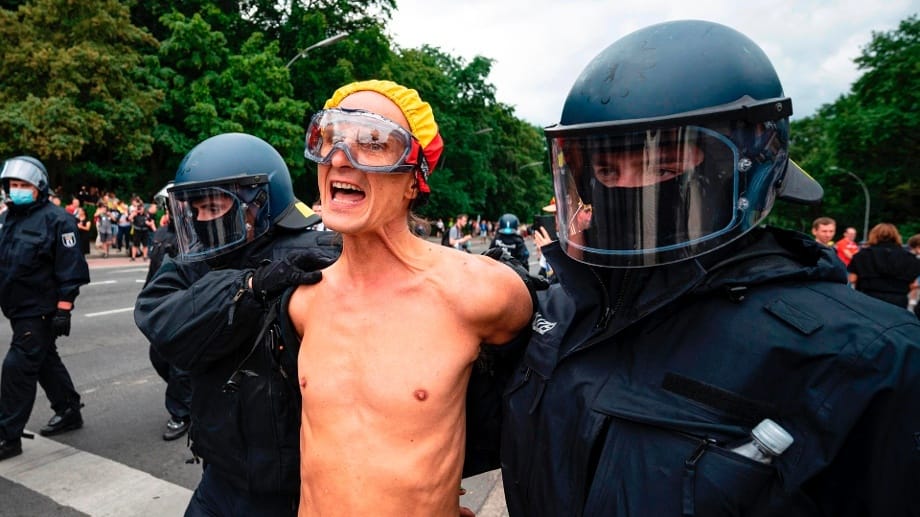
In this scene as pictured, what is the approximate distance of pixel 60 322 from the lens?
4590 mm

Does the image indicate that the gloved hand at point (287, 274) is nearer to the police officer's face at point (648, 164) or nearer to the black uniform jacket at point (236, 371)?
the black uniform jacket at point (236, 371)

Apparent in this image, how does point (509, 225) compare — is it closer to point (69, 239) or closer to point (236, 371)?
point (69, 239)

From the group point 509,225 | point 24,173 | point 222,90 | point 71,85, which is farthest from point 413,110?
point 222,90

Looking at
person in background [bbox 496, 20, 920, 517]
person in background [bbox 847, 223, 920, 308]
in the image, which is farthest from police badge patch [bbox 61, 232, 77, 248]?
person in background [bbox 847, 223, 920, 308]

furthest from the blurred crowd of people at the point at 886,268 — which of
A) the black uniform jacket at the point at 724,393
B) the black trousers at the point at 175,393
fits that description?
the black trousers at the point at 175,393

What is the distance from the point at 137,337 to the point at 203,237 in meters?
6.45

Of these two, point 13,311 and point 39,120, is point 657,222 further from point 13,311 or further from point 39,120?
point 39,120

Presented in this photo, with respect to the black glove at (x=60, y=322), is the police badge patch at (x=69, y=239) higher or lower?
higher

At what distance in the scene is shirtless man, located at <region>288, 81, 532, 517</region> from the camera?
1.65 meters

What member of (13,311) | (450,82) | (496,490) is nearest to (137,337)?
(13,311)

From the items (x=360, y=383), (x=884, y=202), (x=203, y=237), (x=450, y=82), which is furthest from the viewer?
(x=450, y=82)

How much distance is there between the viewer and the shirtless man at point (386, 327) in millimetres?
1649

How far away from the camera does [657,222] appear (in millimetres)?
1393

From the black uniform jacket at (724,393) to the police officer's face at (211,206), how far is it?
1.59 metres
